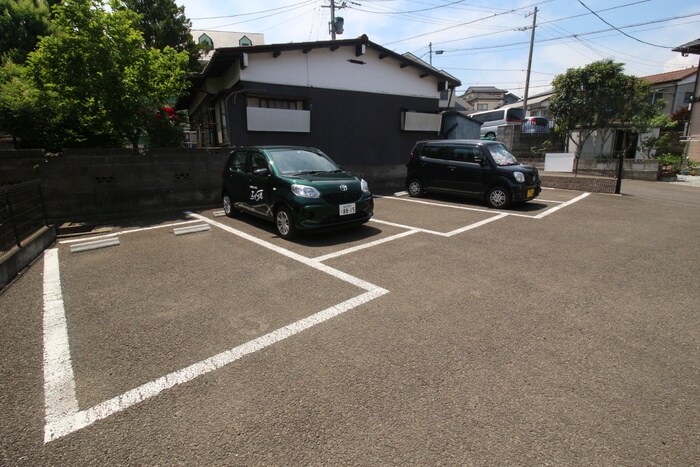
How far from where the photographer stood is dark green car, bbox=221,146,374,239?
205 inches

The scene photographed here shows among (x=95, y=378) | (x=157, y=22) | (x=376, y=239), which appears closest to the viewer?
(x=95, y=378)

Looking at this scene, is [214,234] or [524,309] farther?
[214,234]

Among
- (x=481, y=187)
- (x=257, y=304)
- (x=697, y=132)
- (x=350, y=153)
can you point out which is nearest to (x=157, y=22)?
(x=350, y=153)

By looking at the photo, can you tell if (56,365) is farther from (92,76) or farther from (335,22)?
(335,22)

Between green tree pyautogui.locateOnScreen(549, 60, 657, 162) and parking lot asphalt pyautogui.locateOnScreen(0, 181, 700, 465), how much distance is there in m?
12.6

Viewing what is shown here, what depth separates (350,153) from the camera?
40.2 feet

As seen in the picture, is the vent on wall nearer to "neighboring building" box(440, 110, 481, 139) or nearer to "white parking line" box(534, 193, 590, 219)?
"neighboring building" box(440, 110, 481, 139)

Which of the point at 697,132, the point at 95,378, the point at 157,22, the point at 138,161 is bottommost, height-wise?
the point at 95,378

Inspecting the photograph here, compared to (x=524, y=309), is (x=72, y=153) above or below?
above

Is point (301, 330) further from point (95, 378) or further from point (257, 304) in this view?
point (95, 378)

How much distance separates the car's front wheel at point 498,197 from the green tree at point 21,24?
18597mm

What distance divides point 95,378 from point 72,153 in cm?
659

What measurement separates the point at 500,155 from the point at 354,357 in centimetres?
737

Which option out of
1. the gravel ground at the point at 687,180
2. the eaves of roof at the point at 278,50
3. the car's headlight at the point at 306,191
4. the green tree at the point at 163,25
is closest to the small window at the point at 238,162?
the car's headlight at the point at 306,191
